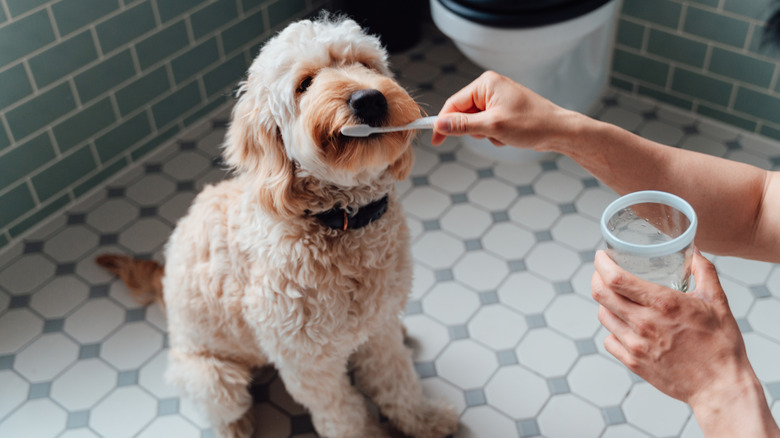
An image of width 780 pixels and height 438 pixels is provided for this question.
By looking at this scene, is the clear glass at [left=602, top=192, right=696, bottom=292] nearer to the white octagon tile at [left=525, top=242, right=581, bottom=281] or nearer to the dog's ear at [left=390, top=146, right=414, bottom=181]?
the dog's ear at [left=390, top=146, right=414, bottom=181]

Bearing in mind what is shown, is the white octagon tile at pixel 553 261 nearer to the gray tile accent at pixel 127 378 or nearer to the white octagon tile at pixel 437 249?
the white octagon tile at pixel 437 249

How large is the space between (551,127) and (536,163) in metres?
1.03

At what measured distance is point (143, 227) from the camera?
1.97 m

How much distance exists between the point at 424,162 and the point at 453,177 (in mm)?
112

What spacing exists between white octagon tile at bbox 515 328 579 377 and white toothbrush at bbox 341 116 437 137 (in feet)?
2.69

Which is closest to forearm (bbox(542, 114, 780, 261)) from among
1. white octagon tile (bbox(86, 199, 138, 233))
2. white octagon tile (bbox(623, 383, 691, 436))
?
white octagon tile (bbox(623, 383, 691, 436))

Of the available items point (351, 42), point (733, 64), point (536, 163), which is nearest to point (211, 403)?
point (351, 42)

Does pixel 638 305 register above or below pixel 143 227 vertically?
above

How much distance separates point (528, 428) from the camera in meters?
1.51

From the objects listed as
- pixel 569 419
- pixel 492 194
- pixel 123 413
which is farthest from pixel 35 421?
pixel 492 194

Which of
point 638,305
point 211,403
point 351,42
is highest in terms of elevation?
point 351,42

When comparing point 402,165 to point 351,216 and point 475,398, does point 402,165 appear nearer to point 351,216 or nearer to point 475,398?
point 351,216

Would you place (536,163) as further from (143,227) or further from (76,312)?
Result: (76,312)

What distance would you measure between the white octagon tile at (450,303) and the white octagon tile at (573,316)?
19 centimetres
